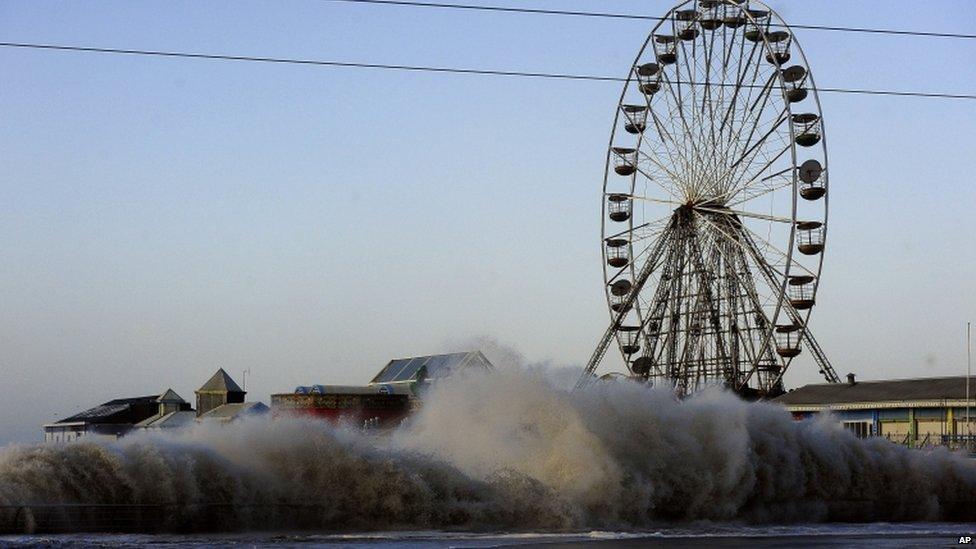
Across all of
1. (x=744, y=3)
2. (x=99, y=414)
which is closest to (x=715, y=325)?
(x=744, y=3)

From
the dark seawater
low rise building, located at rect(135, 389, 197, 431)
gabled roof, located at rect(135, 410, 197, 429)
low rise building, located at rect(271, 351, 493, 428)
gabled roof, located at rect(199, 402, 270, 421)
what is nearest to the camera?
the dark seawater

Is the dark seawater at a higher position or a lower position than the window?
lower

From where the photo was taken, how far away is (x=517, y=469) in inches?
1542

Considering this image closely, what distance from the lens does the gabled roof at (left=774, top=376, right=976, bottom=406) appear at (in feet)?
193

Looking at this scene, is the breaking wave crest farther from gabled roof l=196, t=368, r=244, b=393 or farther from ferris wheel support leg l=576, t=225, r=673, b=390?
gabled roof l=196, t=368, r=244, b=393

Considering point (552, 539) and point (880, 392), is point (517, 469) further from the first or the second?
point (880, 392)

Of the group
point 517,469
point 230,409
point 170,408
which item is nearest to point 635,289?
point 517,469

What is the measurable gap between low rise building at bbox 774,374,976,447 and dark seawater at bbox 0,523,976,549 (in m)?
21.7

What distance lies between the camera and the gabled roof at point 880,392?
5894cm

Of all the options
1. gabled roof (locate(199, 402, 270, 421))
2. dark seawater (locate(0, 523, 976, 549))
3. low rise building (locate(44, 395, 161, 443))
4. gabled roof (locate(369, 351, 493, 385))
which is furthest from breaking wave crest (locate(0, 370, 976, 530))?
low rise building (locate(44, 395, 161, 443))

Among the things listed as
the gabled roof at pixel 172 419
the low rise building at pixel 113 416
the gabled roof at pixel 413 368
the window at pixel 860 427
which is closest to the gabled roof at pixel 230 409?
the gabled roof at pixel 172 419

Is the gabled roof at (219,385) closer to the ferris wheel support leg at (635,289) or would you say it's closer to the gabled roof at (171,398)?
the gabled roof at (171,398)

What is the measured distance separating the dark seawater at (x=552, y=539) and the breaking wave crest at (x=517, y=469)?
7.79 feet

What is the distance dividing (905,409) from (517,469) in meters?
25.7
